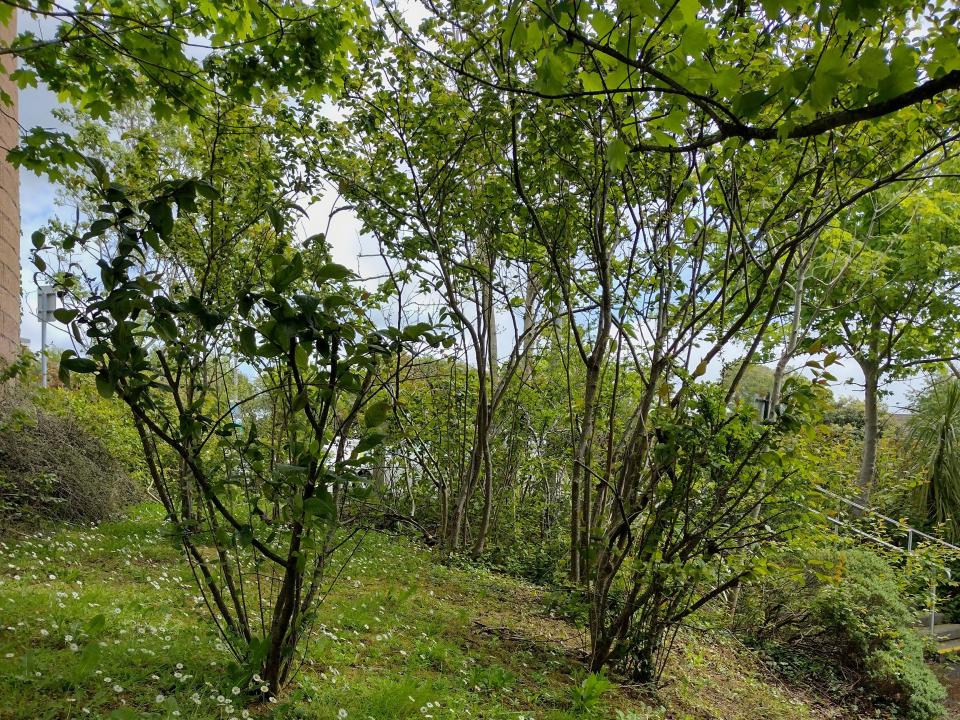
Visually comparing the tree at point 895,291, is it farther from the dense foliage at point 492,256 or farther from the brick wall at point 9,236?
the brick wall at point 9,236

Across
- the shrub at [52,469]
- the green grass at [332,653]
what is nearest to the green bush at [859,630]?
the green grass at [332,653]

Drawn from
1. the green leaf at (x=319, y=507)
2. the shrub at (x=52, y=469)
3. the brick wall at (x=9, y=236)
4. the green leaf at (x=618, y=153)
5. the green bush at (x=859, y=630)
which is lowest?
the green bush at (x=859, y=630)

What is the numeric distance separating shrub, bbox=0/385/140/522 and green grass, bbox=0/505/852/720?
1.67 feet

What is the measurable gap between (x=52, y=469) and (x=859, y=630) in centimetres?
830

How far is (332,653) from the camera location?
3.34 meters

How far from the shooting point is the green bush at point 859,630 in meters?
6.44

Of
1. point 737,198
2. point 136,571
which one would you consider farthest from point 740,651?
point 136,571

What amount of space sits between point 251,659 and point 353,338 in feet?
5.23

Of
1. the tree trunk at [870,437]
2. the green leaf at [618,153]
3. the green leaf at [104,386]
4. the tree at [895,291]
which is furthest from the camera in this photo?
the tree trunk at [870,437]

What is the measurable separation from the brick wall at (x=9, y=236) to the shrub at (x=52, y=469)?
93 cm

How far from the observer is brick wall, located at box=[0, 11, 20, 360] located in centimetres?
702

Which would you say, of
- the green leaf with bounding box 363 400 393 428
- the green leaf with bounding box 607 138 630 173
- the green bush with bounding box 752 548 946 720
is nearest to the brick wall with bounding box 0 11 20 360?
the green leaf with bounding box 363 400 393 428

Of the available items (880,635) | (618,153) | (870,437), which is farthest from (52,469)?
(870,437)

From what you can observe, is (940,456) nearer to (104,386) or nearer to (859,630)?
(859,630)
